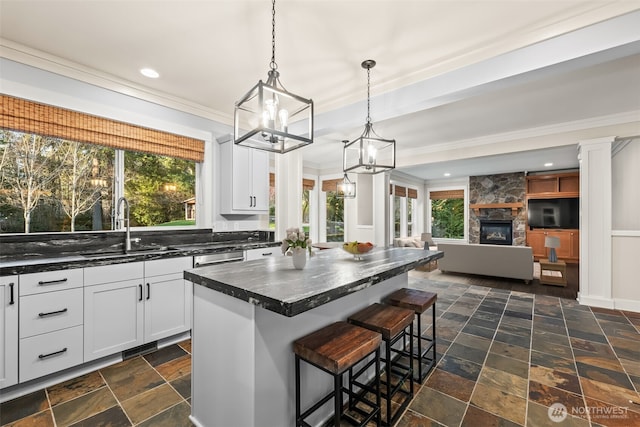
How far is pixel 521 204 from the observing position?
8.20 meters

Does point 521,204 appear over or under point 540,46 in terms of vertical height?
under

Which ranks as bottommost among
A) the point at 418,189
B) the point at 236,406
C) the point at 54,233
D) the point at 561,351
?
the point at 561,351

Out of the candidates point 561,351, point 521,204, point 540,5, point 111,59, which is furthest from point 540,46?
point 521,204

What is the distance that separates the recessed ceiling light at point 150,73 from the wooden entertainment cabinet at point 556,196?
9387 mm

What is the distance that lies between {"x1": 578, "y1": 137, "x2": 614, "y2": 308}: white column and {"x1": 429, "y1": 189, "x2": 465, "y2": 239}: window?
5.47m

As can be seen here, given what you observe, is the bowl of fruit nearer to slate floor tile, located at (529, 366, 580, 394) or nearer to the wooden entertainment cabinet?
slate floor tile, located at (529, 366, 580, 394)

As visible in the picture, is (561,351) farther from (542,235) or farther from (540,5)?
(542,235)

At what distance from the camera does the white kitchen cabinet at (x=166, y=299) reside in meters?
2.52

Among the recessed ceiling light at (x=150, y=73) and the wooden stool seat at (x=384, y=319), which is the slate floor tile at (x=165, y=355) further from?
the recessed ceiling light at (x=150, y=73)

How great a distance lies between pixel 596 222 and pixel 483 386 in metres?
3.40

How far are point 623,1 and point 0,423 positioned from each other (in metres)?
4.75

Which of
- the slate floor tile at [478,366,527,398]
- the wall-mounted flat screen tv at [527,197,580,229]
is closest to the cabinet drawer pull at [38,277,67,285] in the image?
the slate floor tile at [478,366,527,398]

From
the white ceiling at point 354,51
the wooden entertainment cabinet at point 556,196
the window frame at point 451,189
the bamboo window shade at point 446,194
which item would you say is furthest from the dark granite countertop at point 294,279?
the bamboo window shade at point 446,194

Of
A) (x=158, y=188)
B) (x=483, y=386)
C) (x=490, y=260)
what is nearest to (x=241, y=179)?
(x=158, y=188)
